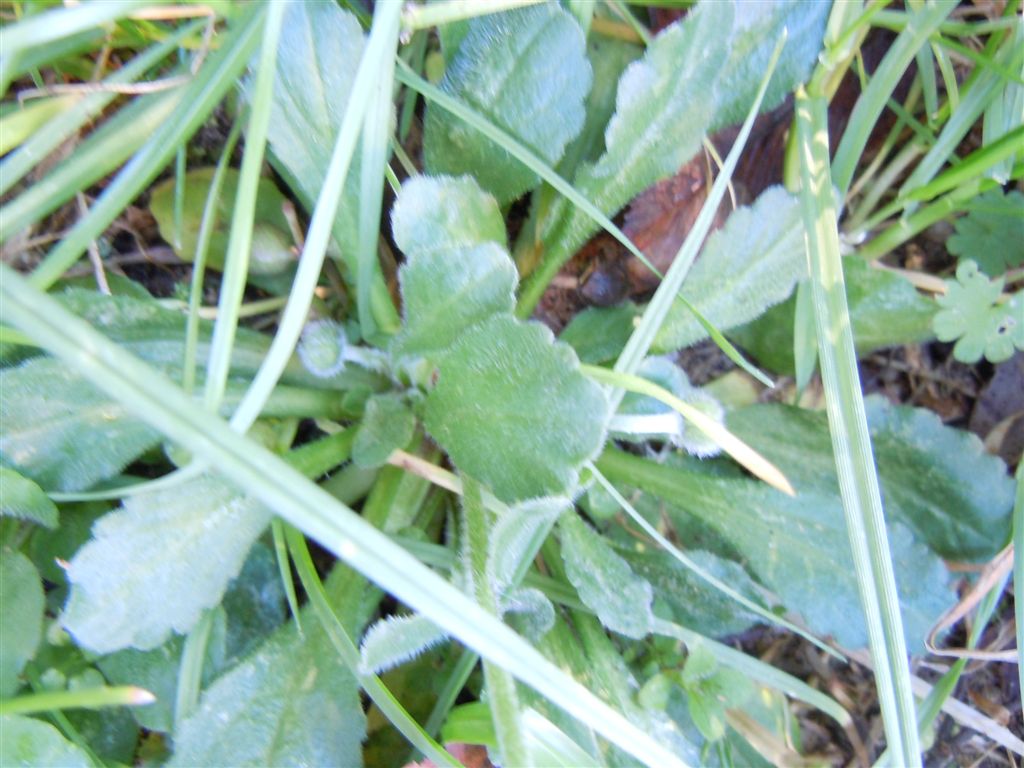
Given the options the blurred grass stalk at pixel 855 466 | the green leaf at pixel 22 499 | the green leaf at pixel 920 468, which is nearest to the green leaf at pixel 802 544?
the green leaf at pixel 920 468

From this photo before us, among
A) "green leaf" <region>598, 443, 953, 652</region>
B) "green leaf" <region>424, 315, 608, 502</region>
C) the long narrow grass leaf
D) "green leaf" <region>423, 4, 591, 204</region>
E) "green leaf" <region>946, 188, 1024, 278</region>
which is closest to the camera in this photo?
the long narrow grass leaf

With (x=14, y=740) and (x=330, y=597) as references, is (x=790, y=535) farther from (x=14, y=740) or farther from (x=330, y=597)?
(x=14, y=740)

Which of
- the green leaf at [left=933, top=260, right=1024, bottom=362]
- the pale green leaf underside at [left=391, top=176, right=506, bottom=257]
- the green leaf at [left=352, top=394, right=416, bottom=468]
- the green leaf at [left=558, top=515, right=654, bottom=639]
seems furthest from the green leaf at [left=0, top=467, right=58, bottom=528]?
the green leaf at [left=933, top=260, right=1024, bottom=362]

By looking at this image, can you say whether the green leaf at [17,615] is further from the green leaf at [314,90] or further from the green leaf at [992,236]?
the green leaf at [992,236]

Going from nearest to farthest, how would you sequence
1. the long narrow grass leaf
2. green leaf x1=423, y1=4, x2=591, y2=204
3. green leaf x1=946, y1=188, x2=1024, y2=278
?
the long narrow grass leaf → green leaf x1=423, y1=4, x2=591, y2=204 → green leaf x1=946, y1=188, x2=1024, y2=278

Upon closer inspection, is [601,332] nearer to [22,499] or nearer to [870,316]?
[870,316]

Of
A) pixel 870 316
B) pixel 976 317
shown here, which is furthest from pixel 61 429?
pixel 976 317

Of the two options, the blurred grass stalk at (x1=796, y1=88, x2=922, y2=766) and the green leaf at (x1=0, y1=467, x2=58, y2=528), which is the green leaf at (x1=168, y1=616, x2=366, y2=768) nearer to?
the green leaf at (x1=0, y1=467, x2=58, y2=528)
